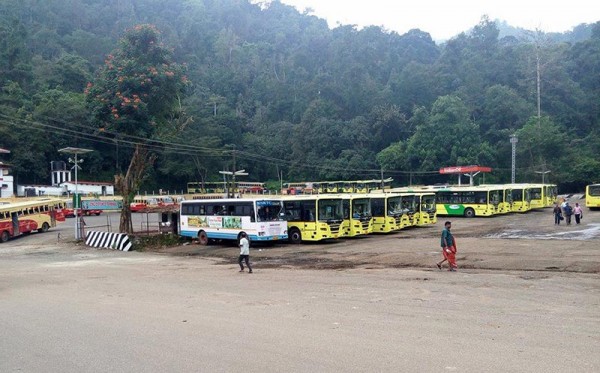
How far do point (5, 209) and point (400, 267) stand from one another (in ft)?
93.0

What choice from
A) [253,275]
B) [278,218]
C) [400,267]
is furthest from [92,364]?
[278,218]

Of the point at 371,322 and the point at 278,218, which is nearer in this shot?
the point at 371,322

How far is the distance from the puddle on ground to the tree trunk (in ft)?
66.3

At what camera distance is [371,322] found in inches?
375

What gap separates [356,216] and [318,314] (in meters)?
18.3

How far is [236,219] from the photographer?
26562 mm

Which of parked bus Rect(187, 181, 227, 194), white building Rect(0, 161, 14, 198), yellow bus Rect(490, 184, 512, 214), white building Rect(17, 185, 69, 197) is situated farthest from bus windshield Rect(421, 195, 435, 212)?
white building Rect(0, 161, 14, 198)

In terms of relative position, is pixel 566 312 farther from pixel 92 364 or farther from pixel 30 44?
pixel 30 44

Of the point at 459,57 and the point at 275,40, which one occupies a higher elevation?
the point at 275,40

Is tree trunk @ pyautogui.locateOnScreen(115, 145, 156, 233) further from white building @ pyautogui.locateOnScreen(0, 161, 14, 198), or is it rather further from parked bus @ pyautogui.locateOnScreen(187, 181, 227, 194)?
parked bus @ pyautogui.locateOnScreen(187, 181, 227, 194)

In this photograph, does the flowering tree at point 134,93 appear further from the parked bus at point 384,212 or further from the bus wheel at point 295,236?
the parked bus at point 384,212

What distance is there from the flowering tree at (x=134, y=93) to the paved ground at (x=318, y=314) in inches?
457

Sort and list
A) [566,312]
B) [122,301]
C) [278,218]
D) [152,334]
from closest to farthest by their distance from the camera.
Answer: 1. [152,334]
2. [566,312]
3. [122,301]
4. [278,218]

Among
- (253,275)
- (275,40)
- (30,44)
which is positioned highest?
(275,40)
